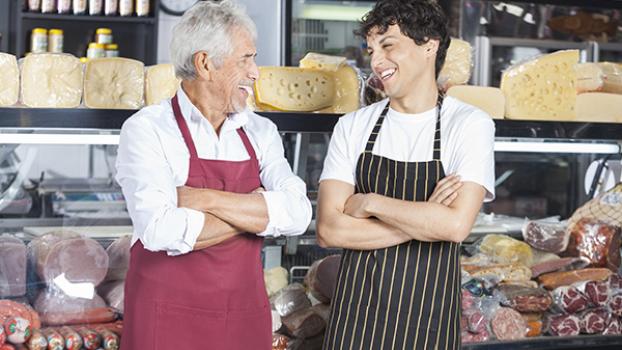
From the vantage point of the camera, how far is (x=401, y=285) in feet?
7.24

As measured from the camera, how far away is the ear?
77.4 inches

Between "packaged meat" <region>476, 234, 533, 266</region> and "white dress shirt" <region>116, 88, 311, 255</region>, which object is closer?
"white dress shirt" <region>116, 88, 311, 255</region>

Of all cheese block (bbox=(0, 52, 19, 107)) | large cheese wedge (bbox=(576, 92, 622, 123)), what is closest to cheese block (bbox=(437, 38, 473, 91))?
large cheese wedge (bbox=(576, 92, 622, 123))

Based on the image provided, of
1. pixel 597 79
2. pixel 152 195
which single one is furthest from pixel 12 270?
pixel 597 79

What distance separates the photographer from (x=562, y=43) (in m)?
5.91

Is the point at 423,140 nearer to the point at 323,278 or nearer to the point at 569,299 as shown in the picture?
the point at 323,278

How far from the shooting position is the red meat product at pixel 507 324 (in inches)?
106

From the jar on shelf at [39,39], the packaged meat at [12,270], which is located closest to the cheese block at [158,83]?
the packaged meat at [12,270]

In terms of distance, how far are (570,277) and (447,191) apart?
3.07 ft

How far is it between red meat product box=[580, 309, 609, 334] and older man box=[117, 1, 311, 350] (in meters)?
1.18

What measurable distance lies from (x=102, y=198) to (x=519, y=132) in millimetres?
1306

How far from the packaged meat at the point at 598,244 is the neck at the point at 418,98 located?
3.26ft

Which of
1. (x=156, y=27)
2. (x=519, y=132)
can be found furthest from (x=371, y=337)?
(x=156, y=27)

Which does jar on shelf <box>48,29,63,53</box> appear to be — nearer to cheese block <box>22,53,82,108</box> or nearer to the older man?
cheese block <box>22,53,82,108</box>
